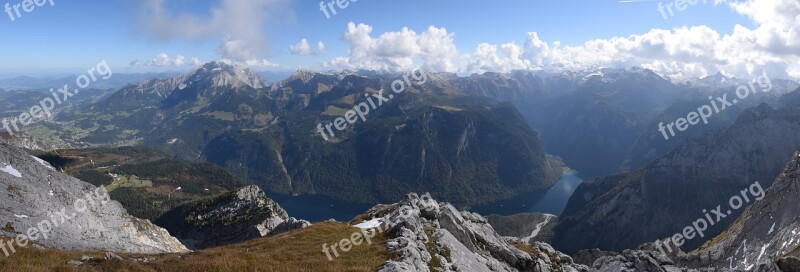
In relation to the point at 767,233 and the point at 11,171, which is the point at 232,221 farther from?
the point at 767,233

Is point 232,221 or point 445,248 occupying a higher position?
point 232,221

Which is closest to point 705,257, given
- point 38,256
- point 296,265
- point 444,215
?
point 444,215

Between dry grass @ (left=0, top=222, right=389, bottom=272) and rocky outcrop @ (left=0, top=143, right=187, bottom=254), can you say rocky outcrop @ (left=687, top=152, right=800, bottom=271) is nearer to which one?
dry grass @ (left=0, top=222, right=389, bottom=272)

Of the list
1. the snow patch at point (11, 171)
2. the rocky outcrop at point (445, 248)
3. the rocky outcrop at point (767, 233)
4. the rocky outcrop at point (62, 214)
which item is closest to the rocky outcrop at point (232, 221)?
the rocky outcrop at point (62, 214)

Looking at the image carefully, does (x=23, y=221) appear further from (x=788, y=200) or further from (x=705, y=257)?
(x=788, y=200)

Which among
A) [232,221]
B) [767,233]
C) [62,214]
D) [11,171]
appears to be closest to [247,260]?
[62,214]

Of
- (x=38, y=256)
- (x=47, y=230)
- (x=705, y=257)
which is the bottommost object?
(x=705, y=257)

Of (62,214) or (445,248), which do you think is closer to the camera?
(445,248)
